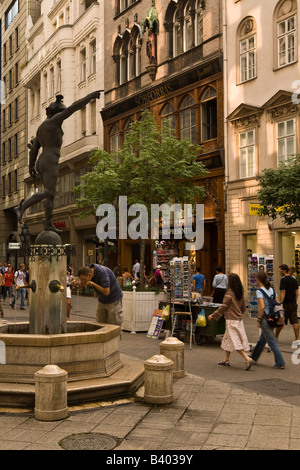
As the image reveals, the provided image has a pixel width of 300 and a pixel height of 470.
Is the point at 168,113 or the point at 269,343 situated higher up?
the point at 168,113

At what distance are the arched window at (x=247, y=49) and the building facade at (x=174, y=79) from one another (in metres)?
1.21

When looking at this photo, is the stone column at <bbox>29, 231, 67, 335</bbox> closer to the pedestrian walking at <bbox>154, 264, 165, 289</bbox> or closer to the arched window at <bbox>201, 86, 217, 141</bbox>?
the pedestrian walking at <bbox>154, 264, 165, 289</bbox>

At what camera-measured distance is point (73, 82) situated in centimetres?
3653

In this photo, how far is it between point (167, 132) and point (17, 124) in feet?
98.8

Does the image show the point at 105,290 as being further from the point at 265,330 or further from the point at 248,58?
the point at 248,58

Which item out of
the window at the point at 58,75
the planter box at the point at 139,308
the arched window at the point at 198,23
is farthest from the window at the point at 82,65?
the planter box at the point at 139,308

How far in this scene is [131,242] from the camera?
30453 millimetres

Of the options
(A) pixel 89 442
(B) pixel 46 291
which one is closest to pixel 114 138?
(B) pixel 46 291

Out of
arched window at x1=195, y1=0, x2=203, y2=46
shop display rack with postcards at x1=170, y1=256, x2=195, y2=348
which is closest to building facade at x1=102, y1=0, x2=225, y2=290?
arched window at x1=195, y1=0, x2=203, y2=46

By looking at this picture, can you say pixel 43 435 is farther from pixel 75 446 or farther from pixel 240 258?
pixel 240 258

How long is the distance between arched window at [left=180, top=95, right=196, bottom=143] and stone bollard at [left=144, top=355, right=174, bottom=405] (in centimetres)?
1925

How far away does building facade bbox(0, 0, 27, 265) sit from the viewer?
46.8 meters

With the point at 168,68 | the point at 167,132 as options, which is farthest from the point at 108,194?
the point at 168,68

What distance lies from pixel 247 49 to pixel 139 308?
12869mm
